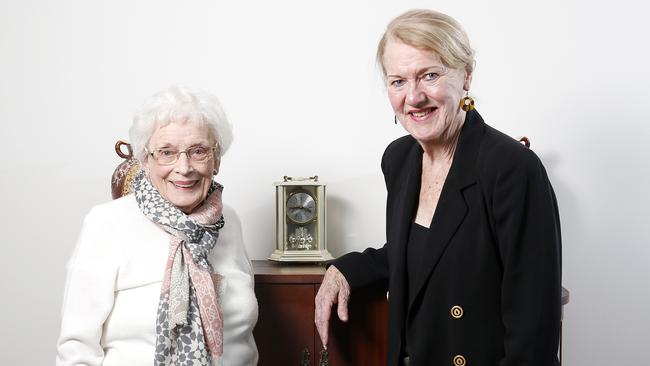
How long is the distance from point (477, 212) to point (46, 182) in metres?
2.11

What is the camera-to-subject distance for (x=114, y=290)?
2131mm

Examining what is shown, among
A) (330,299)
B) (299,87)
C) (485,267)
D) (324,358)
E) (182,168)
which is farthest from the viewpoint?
(299,87)

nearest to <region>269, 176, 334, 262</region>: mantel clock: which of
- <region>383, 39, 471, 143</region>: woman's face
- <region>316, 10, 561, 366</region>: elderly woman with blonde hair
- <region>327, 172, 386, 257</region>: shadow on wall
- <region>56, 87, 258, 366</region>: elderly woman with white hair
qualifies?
<region>327, 172, 386, 257</region>: shadow on wall

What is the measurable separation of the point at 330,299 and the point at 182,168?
63 cm

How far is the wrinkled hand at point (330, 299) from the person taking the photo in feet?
7.74

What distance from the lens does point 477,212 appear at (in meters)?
1.91

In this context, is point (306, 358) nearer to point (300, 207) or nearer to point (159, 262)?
point (300, 207)

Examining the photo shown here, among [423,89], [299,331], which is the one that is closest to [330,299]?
[299,331]

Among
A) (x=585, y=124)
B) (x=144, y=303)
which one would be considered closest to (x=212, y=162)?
(x=144, y=303)

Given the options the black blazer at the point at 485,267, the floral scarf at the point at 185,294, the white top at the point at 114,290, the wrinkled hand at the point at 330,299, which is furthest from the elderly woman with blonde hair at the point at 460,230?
the white top at the point at 114,290

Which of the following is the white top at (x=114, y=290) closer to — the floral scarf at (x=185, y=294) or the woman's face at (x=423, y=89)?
the floral scarf at (x=185, y=294)

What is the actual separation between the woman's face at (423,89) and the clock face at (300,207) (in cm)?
101

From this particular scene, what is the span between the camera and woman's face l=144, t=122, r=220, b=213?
218 cm

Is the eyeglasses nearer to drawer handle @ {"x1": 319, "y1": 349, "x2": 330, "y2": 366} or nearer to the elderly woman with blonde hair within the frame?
the elderly woman with blonde hair
